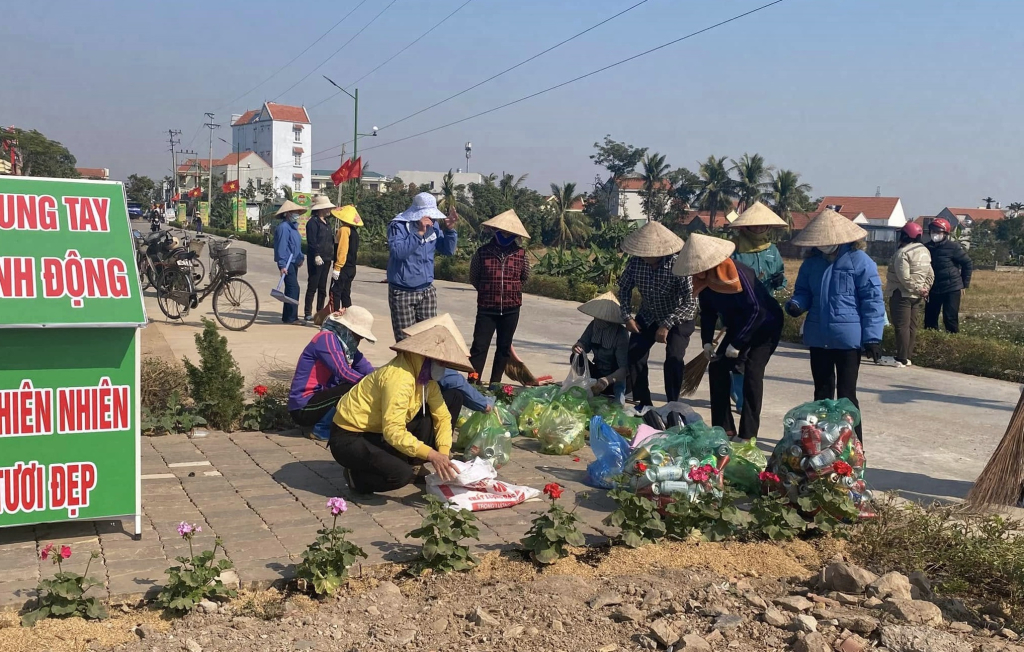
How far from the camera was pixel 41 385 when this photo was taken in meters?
4.30

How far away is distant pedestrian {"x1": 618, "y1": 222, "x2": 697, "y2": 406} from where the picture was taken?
7262mm

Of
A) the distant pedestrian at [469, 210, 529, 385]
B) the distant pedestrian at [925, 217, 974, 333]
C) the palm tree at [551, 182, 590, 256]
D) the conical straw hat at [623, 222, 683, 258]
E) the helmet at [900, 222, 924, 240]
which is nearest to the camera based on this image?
the conical straw hat at [623, 222, 683, 258]

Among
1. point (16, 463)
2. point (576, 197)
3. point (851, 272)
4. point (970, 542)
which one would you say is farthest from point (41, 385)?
point (576, 197)

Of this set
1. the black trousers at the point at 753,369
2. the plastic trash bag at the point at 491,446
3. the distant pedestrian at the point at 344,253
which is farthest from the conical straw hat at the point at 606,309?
the distant pedestrian at the point at 344,253

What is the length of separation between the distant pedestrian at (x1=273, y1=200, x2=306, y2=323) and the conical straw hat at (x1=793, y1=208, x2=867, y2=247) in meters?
7.91

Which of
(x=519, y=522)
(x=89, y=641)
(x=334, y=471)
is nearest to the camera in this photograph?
(x=89, y=641)

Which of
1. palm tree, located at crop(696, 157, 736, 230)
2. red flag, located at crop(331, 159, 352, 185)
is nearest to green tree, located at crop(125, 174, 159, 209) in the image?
palm tree, located at crop(696, 157, 736, 230)

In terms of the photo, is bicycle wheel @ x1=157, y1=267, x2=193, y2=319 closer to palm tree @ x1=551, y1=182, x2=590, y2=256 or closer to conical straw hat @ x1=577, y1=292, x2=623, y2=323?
conical straw hat @ x1=577, y1=292, x2=623, y2=323

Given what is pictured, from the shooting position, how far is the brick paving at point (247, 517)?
4.16 metres

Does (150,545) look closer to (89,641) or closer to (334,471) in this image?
(89,641)

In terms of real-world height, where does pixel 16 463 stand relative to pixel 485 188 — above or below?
below

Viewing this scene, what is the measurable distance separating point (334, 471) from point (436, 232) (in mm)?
3456

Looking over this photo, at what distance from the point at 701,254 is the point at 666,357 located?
3.95 feet

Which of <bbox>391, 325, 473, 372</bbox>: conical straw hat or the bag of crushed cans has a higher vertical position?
<bbox>391, 325, 473, 372</bbox>: conical straw hat
